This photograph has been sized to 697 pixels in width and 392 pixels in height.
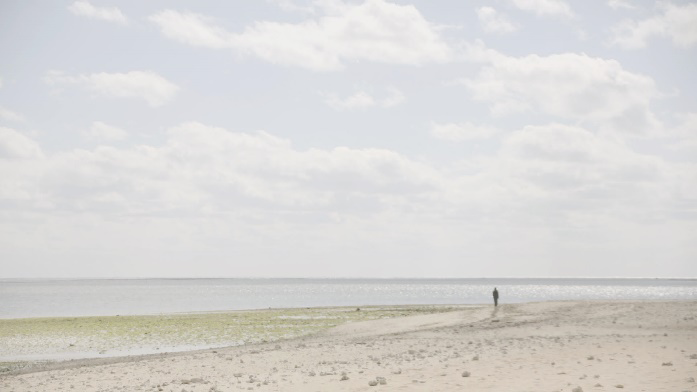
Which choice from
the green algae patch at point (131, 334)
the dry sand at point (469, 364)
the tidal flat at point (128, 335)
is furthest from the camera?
the green algae patch at point (131, 334)

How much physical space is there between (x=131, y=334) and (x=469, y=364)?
39.5m

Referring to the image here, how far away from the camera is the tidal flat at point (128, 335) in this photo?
133 ft

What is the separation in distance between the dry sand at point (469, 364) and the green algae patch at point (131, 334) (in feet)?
30.8

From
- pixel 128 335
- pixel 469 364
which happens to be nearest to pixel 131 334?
pixel 128 335

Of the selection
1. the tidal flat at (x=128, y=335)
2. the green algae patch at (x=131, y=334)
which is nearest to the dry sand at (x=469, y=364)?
the tidal flat at (x=128, y=335)

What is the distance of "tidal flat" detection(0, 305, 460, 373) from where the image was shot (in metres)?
40.7

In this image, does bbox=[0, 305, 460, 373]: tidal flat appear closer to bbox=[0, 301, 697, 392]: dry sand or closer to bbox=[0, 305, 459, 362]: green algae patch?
bbox=[0, 305, 459, 362]: green algae patch

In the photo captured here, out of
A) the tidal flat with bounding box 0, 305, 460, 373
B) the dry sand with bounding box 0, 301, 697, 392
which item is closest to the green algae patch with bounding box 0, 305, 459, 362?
the tidal flat with bounding box 0, 305, 460, 373

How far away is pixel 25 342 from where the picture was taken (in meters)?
48.1

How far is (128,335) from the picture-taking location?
50.6 meters

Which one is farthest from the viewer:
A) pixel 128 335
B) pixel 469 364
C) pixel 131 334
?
pixel 131 334

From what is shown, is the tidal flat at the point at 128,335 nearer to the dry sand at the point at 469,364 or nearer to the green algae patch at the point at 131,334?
the green algae patch at the point at 131,334

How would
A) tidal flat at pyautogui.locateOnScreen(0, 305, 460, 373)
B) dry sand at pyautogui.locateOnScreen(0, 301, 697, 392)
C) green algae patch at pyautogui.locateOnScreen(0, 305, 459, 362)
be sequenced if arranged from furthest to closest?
1. green algae patch at pyautogui.locateOnScreen(0, 305, 459, 362)
2. tidal flat at pyautogui.locateOnScreen(0, 305, 460, 373)
3. dry sand at pyautogui.locateOnScreen(0, 301, 697, 392)

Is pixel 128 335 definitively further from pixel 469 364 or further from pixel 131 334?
pixel 469 364
